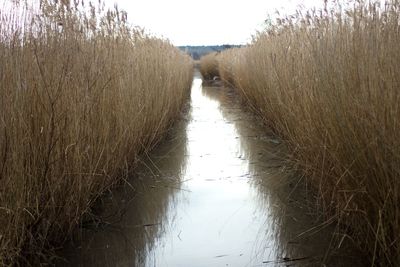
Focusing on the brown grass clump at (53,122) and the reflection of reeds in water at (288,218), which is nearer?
the brown grass clump at (53,122)

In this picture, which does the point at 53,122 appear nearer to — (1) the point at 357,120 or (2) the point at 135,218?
(2) the point at 135,218

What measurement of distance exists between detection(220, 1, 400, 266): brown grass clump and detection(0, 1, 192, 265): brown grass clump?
140 centimetres

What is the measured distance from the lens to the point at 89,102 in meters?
2.65

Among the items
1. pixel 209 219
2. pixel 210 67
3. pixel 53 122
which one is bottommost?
pixel 209 219

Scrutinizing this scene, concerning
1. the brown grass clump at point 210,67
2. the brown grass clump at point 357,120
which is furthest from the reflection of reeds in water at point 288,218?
the brown grass clump at point 210,67

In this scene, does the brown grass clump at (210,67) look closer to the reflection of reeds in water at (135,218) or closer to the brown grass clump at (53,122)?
the reflection of reeds in water at (135,218)

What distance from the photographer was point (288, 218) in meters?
2.84

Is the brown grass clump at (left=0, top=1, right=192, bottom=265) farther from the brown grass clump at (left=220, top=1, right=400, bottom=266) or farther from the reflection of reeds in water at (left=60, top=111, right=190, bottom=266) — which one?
the brown grass clump at (left=220, top=1, right=400, bottom=266)

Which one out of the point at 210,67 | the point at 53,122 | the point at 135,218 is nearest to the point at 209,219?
the point at 135,218

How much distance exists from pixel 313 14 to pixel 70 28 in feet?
6.78

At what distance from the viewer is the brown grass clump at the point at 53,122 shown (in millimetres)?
1974

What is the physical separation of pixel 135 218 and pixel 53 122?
1002 mm

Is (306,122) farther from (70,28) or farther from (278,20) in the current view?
(278,20)

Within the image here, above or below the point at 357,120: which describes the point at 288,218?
below
